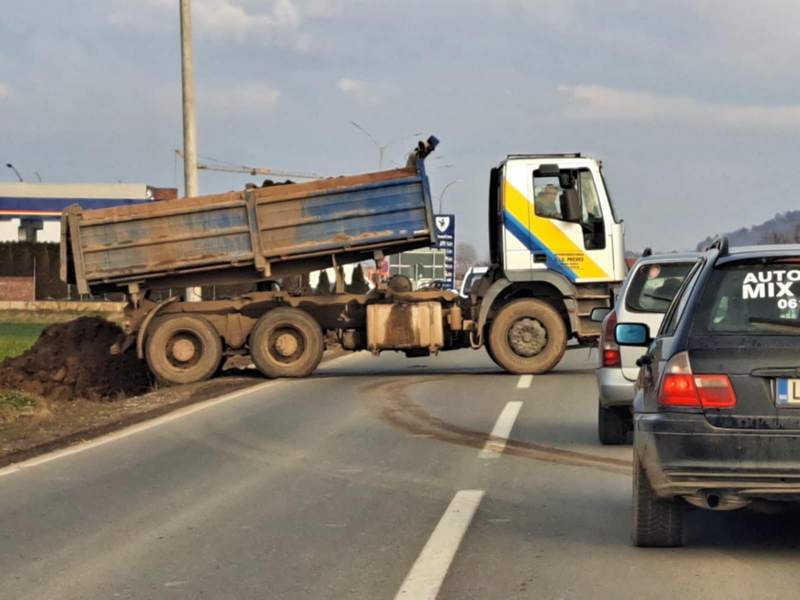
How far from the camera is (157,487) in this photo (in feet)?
33.8

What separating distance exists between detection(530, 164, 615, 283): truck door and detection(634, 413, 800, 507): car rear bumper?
13.5m

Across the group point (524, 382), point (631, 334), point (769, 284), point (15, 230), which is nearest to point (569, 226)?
point (524, 382)

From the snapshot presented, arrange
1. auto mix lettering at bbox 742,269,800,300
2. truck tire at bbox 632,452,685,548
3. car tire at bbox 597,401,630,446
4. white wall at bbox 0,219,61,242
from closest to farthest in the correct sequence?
auto mix lettering at bbox 742,269,800,300 → truck tire at bbox 632,452,685,548 → car tire at bbox 597,401,630,446 → white wall at bbox 0,219,61,242

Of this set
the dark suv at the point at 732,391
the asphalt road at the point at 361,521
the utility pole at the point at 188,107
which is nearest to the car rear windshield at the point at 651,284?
the asphalt road at the point at 361,521

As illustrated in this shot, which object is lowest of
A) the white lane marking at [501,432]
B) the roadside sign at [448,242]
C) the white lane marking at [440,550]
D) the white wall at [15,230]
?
the white lane marking at [440,550]

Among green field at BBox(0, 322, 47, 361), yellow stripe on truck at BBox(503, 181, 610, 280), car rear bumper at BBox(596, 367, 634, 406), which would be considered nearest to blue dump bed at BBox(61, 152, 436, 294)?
yellow stripe on truck at BBox(503, 181, 610, 280)

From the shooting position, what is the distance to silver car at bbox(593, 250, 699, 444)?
40.5 ft

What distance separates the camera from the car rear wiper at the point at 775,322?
6770mm

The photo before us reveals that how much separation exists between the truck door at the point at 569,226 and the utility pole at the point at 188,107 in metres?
9.65

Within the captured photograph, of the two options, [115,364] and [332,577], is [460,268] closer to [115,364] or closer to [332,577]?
[115,364]

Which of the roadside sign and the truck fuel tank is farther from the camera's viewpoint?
the roadside sign

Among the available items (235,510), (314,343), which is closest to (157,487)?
(235,510)

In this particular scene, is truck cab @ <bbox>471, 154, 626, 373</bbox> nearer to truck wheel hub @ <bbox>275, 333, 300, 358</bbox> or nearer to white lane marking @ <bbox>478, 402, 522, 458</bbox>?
truck wheel hub @ <bbox>275, 333, 300, 358</bbox>

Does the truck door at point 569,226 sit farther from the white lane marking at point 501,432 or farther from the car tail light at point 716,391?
the car tail light at point 716,391
